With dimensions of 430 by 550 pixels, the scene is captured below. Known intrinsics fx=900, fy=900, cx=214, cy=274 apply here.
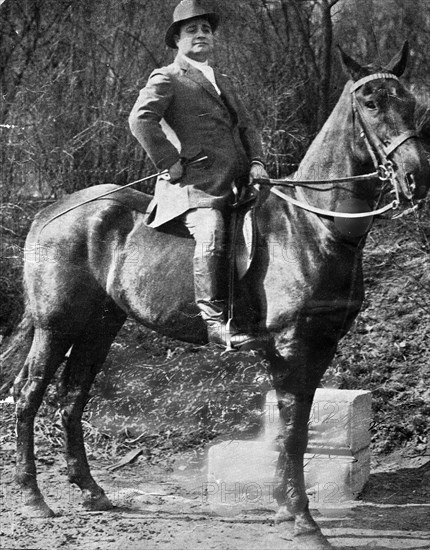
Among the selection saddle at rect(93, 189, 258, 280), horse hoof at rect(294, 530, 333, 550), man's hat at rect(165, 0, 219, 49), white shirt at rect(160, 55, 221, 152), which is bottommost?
horse hoof at rect(294, 530, 333, 550)

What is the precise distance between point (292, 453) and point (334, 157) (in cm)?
169

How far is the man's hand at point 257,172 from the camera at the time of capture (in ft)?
17.4

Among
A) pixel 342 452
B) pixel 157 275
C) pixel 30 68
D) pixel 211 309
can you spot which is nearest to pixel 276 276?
pixel 211 309

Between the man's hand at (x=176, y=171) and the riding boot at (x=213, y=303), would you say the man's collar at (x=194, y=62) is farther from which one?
the riding boot at (x=213, y=303)

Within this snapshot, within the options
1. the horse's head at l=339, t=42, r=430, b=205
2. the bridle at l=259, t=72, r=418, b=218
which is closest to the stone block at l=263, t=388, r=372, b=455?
the bridle at l=259, t=72, r=418, b=218

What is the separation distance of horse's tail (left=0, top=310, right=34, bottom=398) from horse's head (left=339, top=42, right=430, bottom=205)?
2.51 m

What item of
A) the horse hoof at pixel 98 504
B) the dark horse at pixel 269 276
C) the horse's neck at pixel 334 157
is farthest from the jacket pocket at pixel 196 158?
the horse hoof at pixel 98 504

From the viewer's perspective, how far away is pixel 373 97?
4.77 meters

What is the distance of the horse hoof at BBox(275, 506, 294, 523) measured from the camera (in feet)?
16.6

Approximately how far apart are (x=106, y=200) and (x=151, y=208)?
35cm

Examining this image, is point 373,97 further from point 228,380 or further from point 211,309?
point 228,380

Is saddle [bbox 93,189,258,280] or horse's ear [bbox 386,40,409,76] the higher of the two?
horse's ear [bbox 386,40,409,76]

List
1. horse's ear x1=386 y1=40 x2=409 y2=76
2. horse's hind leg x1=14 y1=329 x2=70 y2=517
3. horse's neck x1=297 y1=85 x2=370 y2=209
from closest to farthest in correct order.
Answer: horse's ear x1=386 y1=40 x2=409 y2=76
horse's neck x1=297 y1=85 x2=370 y2=209
horse's hind leg x1=14 y1=329 x2=70 y2=517

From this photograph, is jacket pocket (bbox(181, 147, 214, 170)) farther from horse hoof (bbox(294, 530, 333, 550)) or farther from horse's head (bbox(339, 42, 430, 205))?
horse hoof (bbox(294, 530, 333, 550))
